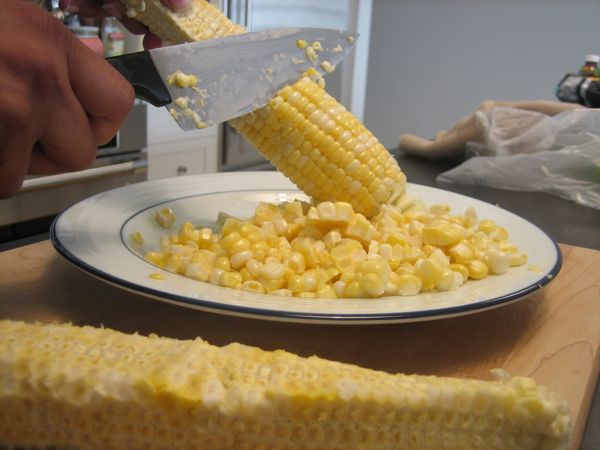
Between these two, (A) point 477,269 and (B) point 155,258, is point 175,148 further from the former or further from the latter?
(A) point 477,269

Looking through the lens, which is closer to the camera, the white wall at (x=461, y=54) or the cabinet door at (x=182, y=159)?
the cabinet door at (x=182, y=159)

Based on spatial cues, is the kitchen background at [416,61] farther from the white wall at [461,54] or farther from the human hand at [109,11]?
the human hand at [109,11]

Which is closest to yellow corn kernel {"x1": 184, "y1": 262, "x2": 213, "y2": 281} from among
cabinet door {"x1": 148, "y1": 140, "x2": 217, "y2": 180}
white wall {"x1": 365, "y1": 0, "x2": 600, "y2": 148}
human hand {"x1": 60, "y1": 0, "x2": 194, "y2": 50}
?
human hand {"x1": 60, "y1": 0, "x2": 194, "y2": 50}

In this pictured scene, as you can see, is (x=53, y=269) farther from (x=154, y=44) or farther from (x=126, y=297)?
(x=154, y=44)

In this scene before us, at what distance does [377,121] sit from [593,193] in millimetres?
3234

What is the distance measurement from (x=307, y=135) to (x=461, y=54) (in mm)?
3643

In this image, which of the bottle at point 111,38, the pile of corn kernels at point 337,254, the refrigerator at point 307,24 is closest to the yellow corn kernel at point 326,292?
the pile of corn kernels at point 337,254

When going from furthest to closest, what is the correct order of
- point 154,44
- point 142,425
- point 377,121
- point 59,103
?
point 377,121
point 154,44
point 59,103
point 142,425

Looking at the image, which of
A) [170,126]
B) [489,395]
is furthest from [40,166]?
[170,126]

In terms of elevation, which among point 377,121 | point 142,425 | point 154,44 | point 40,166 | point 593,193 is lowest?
point 377,121

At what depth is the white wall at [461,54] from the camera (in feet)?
12.7

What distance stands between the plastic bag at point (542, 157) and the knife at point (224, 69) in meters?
0.94

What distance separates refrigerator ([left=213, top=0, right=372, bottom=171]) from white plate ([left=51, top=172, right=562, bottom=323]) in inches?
55.7

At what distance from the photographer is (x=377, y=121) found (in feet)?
15.7
